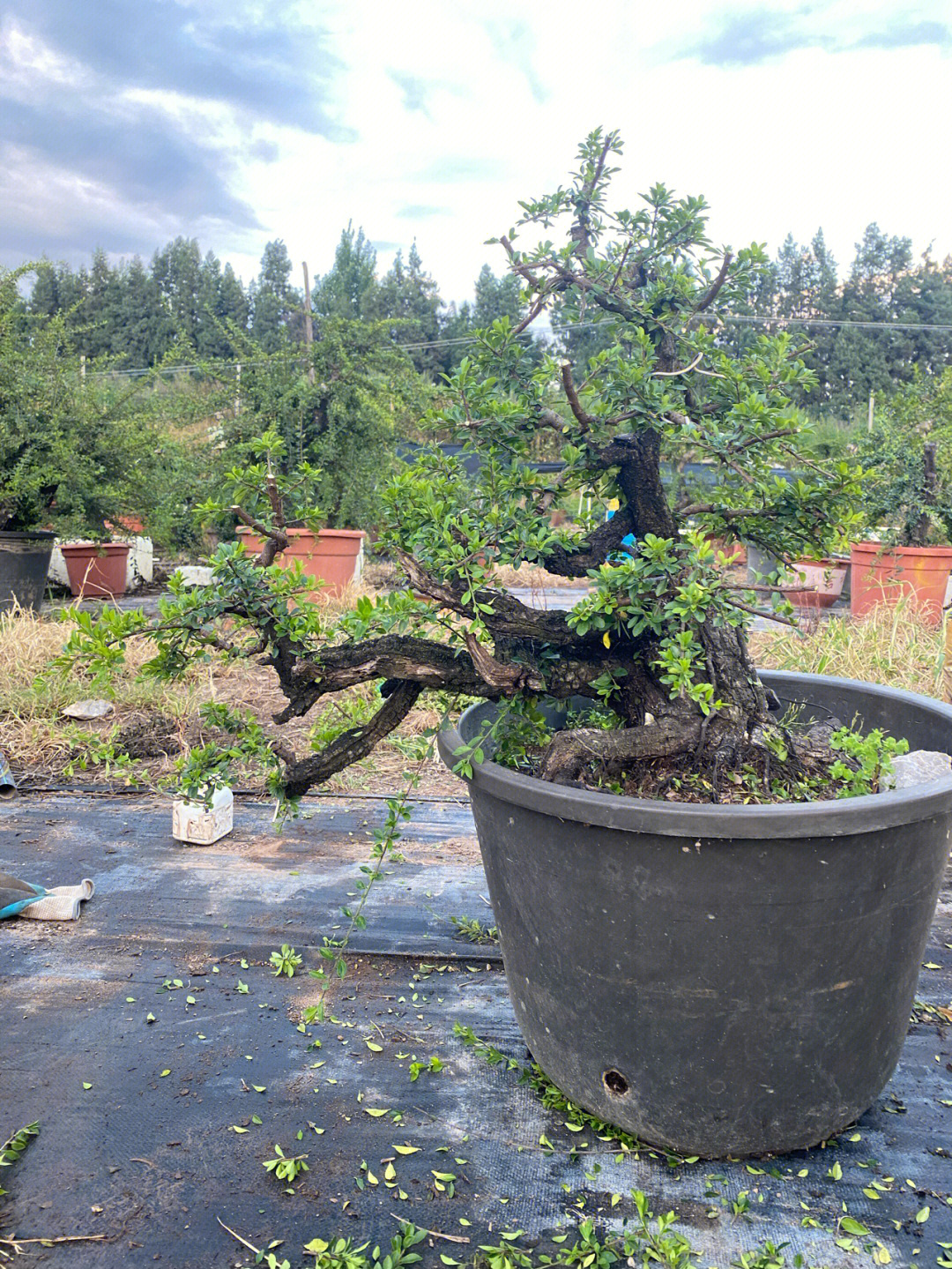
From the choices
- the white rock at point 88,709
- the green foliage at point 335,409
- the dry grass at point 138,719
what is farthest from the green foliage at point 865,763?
the green foliage at point 335,409

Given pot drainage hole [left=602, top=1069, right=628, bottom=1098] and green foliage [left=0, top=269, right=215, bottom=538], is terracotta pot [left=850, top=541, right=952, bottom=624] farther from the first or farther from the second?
green foliage [left=0, top=269, right=215, bottom=538]

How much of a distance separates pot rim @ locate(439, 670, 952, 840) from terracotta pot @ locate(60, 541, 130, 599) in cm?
659

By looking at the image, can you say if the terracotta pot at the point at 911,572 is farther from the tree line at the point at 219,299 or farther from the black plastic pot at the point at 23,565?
the tree line at the point at 219,299

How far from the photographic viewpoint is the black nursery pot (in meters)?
1.19

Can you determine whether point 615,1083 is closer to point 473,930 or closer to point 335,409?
point 473,930

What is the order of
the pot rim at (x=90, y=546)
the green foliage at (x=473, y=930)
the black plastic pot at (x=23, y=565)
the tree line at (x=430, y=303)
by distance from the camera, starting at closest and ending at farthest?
the green foliage at (x=473, y=930)
the black plastic pot at (x=23, y=565)
the pot rim at (x=90, y=546)
the tree line at (x=430, y=303)

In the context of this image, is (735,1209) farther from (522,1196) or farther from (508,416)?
(508,416)

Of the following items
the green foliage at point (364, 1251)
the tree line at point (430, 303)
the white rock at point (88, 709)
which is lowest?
the green foliage at point (364, 1251)

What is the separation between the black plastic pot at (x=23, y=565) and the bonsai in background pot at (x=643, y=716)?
509 cm

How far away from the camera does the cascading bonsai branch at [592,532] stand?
130 centimetres

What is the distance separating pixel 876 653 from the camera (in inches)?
151

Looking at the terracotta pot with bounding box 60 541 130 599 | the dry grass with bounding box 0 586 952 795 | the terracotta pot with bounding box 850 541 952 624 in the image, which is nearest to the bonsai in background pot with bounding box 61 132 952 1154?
the dry grass with bounding box 0 586 952 795

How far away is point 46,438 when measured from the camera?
5930mm

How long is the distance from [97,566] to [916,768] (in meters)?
6.96
